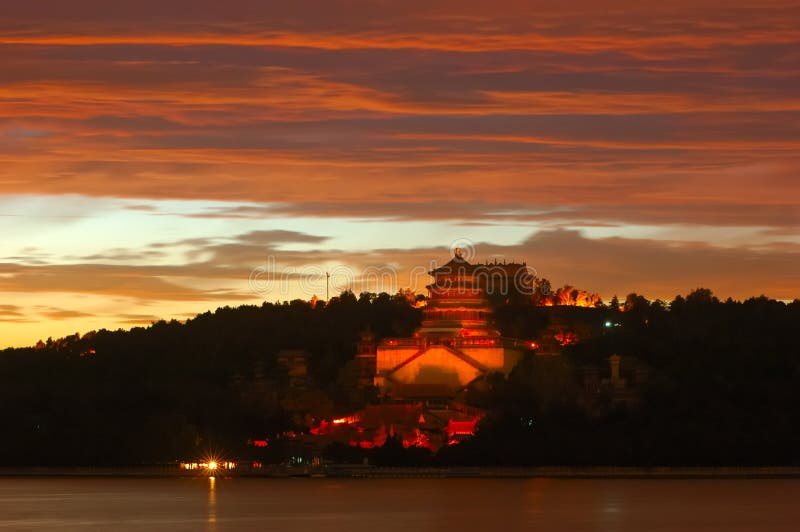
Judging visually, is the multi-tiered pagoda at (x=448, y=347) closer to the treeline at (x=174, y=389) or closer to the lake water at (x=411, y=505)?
the treeline at (x=174, y=389)

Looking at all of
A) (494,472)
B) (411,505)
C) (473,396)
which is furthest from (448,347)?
(411,505)

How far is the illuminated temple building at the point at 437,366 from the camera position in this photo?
144500 mm

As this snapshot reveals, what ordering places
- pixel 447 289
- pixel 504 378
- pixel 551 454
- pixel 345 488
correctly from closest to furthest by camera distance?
pixel 345 488
pixel 551 454
pixel 504 378
pixel 447 289

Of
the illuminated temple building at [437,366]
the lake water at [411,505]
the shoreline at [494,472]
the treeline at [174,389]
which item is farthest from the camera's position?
the treeline at [174,389]

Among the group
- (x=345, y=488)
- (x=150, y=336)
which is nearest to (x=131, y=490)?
(x=345, y=488)

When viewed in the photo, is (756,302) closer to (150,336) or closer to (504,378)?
(504,378)

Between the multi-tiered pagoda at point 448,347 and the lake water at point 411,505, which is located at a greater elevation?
the multi-tiered pagoda at point 448,347

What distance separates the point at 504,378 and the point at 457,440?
317 inches

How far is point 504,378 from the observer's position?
15062 cm

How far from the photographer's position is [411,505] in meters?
109

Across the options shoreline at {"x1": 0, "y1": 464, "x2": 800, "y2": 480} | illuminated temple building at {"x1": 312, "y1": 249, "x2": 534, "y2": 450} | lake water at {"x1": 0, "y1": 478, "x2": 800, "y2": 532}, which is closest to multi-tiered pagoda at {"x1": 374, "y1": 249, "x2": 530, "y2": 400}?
illuminated temple building at {"x1": 312, "y1": 249, "x2": 534, "y2": 450}

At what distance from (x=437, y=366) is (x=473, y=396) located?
5.31 m

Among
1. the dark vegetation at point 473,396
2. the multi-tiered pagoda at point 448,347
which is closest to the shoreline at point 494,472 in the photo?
the dark vegetation at point 473,396

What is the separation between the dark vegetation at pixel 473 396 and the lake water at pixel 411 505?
119 inches
